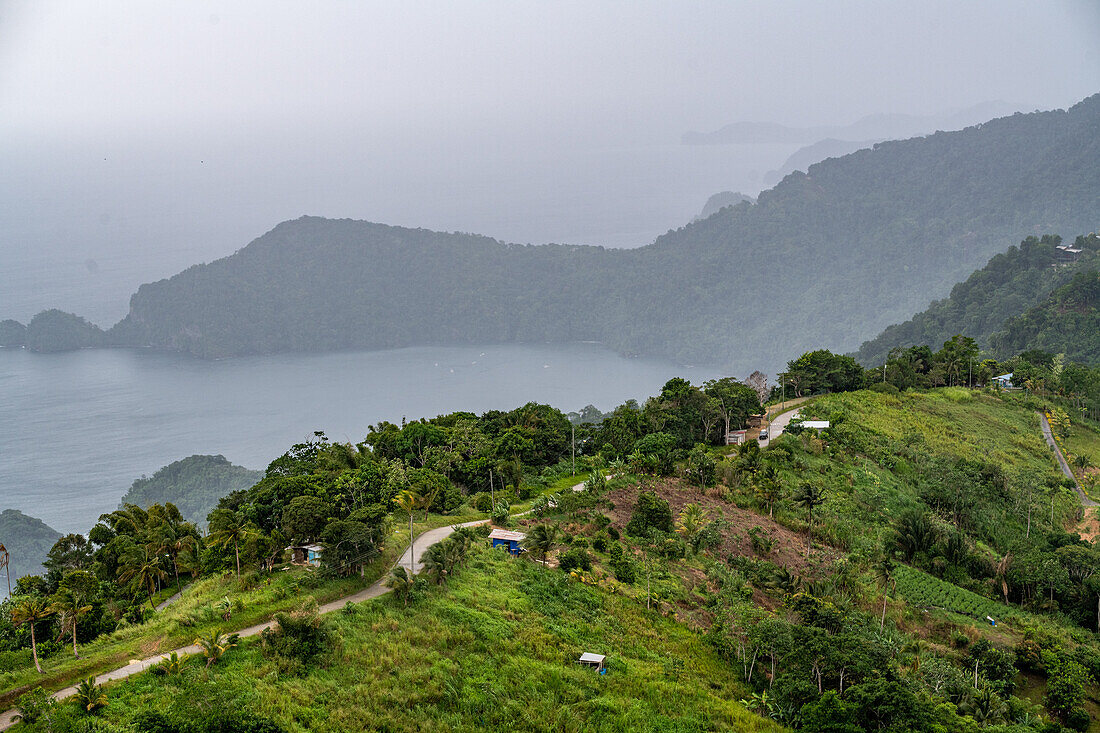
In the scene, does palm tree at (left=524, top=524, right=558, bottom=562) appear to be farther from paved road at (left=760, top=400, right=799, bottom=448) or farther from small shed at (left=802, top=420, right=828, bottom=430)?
small shed at (left=802, top=420, right=828, bottom=430)

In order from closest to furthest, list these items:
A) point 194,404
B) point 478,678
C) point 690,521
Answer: point 478,678, point 690,521, point 194,404

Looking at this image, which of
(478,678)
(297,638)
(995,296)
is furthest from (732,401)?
(995,296)

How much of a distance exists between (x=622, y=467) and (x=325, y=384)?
161693mm

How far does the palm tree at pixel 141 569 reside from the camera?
26469mm

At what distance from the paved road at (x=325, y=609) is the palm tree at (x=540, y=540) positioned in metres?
3.72

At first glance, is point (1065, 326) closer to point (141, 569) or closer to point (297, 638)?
point (297, 638)

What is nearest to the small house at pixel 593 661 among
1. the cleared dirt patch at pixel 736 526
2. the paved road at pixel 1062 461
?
the cleared dirt patch at pixel 736 526

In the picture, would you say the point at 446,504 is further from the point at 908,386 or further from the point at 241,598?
the point at 908,386

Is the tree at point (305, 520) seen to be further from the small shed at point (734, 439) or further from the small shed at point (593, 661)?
the small shed at point (734, 439)

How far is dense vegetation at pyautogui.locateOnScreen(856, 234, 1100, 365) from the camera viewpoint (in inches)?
4488

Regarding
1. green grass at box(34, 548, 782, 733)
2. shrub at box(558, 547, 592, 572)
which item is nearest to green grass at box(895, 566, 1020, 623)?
green grass at box(34, 548, 782, 733)

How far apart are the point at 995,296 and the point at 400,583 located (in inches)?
5095

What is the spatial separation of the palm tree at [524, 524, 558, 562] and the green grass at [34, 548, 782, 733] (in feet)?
7.47

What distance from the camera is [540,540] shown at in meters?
24.5
